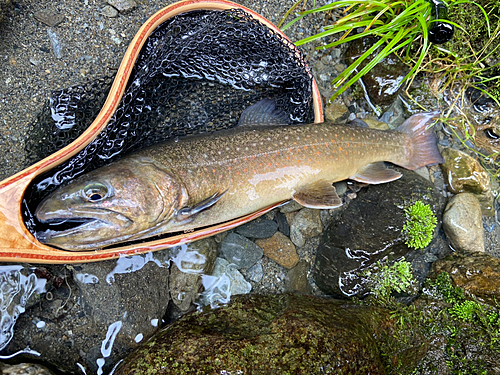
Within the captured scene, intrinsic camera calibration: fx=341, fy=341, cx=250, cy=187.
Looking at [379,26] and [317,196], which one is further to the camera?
[379,26]

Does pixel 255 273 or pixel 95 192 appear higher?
pixel 95 192

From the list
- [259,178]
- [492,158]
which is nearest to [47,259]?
[259,178]

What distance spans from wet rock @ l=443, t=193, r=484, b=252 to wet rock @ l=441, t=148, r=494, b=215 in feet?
Result: 0.61

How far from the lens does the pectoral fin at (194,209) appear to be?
3.17 metres

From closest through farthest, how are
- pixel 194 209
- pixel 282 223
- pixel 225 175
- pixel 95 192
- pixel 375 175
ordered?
pixel 95 192
pixel 194 209
pixel 225 175
pixel 375 175
pixel 282 223

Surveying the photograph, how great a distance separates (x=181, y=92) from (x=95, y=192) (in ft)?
4.62

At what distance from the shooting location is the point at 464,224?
421 cm

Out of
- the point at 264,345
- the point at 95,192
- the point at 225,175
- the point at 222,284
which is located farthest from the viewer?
the point at 222,284

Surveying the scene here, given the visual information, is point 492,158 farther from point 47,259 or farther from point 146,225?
point 47,259

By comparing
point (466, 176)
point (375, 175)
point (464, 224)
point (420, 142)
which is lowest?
point (464, 224)

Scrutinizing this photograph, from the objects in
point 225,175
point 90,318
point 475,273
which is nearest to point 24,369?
point 90,318

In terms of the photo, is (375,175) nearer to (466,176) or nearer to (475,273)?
(466,176)

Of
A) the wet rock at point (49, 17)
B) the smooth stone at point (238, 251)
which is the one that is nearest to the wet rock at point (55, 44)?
the wet rock at point (49, 17)

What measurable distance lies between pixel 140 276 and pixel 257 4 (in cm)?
343
